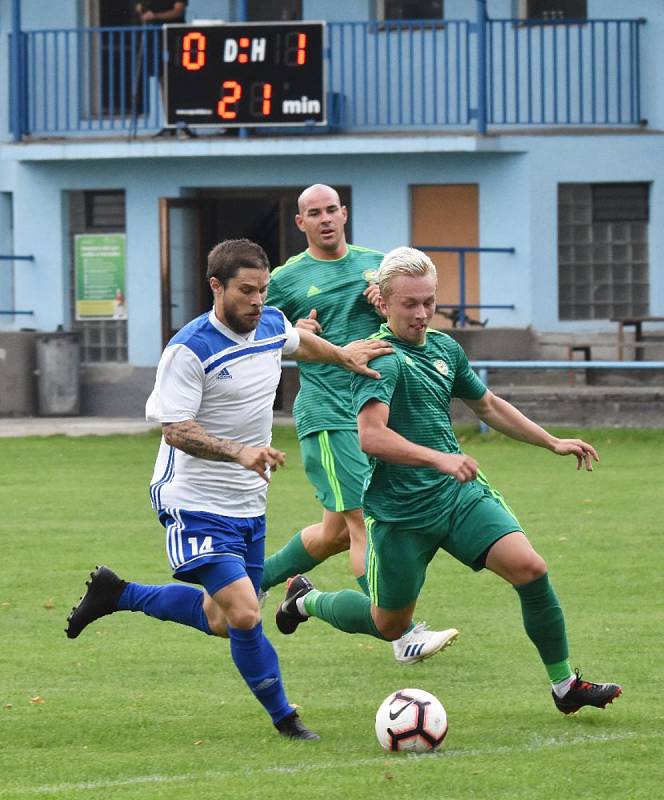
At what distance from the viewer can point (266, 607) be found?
10.5m

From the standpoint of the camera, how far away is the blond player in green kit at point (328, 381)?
941 cm

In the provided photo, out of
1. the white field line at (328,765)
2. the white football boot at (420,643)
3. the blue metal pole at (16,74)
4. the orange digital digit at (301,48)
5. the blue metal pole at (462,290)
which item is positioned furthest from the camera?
the blue metal pole at (16,74)

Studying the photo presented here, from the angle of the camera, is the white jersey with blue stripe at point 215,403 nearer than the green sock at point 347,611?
Yes

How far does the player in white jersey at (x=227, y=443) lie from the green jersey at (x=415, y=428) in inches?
4.6

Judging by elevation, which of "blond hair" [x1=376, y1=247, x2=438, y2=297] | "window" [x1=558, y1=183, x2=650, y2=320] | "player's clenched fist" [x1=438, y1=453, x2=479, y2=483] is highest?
"window" [x1=558, y1=183, x2=650, y2=320]

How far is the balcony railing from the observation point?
24188 mm

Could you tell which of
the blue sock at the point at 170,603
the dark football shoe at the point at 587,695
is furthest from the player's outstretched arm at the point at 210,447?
the dark football shoe at the point at 587,695

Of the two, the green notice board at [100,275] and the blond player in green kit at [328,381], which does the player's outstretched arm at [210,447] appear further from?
the green notice board at [100,275]

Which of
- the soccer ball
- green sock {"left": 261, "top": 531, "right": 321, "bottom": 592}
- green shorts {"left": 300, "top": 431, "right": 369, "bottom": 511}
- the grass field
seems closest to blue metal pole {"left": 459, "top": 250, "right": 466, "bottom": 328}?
the grass field

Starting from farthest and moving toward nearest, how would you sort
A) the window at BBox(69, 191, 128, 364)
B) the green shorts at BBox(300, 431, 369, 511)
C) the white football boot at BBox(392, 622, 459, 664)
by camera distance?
the window at BBox(69, 191, 128, 364), the green shorts at BBox(300, 431, 369, 511), the white football boot at BBox(392, 622, 459, 664)

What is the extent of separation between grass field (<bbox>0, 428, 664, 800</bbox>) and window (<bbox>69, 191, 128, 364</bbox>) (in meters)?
12.0

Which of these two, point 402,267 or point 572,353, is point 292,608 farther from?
point 572,353

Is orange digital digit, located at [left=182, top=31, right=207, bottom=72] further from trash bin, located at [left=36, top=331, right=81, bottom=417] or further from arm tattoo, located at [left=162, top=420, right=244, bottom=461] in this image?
arm tattoo, located at [left=162, top=420, right=244, bottom=461]

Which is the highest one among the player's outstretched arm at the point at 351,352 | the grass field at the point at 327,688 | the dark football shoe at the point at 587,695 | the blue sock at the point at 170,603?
the player's outstretched arm at the point at 351,352
